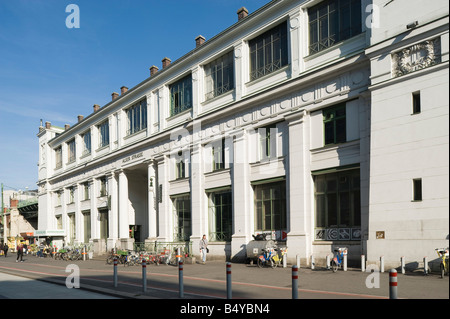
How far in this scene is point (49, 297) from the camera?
13.1 m

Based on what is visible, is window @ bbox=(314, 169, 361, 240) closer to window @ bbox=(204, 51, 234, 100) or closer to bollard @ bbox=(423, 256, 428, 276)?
bollard @ bbox=(423, 256, 428, 276)

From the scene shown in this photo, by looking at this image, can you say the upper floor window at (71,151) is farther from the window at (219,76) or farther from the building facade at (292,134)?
the window at (219,76)

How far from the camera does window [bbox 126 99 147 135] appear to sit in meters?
35.9

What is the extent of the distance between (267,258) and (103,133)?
26896 millimetres

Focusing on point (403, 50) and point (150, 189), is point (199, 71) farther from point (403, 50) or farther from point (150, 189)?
point (403, 50)

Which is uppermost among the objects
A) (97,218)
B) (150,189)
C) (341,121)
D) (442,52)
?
(442,52)

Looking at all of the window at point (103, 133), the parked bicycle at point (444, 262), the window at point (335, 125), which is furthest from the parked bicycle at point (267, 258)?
the window at point (103, 133)

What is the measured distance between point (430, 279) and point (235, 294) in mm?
6586

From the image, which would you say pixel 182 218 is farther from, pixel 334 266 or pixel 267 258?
pixel 334 266

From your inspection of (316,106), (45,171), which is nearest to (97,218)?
(45,171)

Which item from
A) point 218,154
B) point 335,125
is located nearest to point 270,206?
point 218,154

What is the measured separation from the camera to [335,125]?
2058cm

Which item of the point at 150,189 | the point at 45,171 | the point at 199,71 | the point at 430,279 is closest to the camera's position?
the point at 430,279

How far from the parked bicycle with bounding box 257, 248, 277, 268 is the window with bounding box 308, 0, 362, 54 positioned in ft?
33.4
